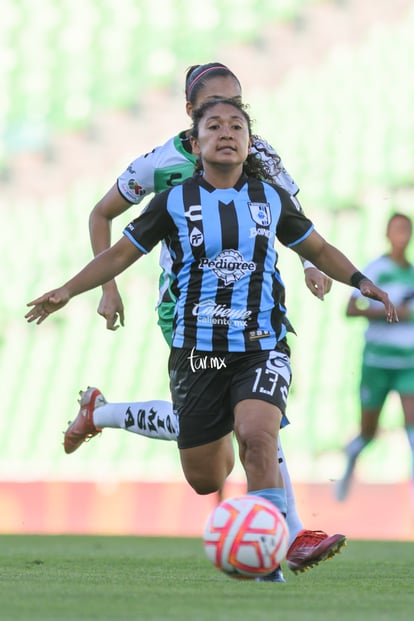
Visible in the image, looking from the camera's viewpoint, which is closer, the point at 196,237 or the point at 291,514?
the point at 196,237

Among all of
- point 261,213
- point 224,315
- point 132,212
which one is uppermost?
point 132,212

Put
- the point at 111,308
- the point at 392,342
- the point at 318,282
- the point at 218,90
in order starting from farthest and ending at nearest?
the point at 392,342 < the point at 111,308 < the point at 218,90 < the point at 318,282

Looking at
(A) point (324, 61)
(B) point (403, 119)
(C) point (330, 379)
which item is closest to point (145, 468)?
(C) point (330, 379)

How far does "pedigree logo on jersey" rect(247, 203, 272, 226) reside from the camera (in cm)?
456

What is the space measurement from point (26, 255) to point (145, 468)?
3654mm

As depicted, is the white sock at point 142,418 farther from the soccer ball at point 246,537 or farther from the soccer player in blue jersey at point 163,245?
the soccer ball at point 246,537

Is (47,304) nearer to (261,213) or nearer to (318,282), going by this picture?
(261,213)

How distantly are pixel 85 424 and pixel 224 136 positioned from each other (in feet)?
6.67

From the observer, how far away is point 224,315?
4523 millimetres

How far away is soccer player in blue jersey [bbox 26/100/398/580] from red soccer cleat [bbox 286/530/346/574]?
0.99ft

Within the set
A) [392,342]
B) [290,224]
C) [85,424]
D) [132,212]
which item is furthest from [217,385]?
[132,212]

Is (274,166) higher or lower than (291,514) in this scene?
higher

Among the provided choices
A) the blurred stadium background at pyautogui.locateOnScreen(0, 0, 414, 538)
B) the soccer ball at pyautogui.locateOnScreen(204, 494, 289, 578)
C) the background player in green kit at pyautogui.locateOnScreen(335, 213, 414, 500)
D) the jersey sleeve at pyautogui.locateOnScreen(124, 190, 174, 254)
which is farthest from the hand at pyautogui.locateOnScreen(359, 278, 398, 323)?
the blurred stadium background at pyautogui.locateOnScreen(0, 0, 414, 538)

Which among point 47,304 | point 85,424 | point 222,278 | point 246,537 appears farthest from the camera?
point 85,424
